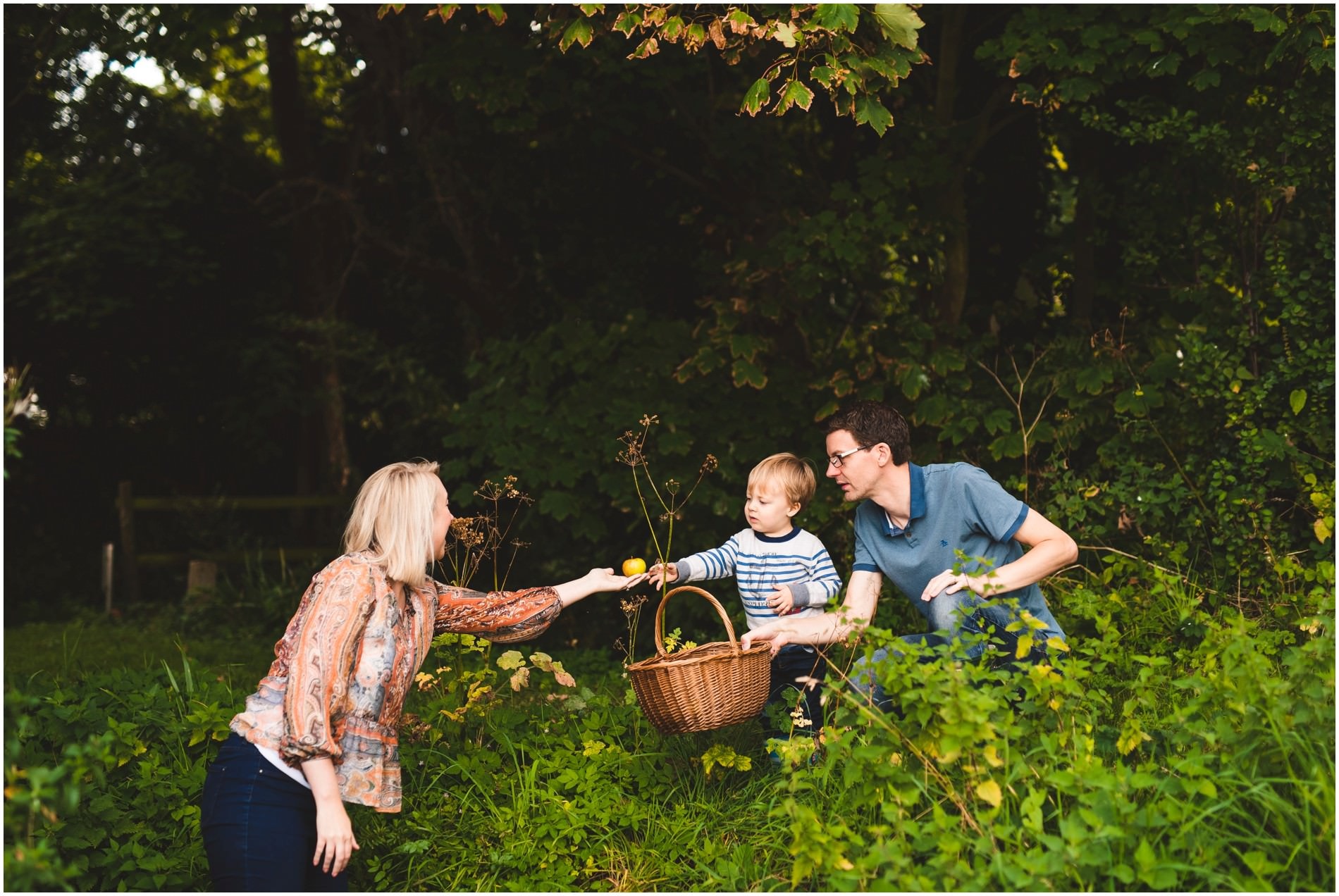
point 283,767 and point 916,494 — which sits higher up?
point 916,494

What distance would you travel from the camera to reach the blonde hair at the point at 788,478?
14.0 ft

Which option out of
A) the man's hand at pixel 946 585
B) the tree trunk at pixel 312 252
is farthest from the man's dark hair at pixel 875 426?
the tree trunk at pixel 312 252

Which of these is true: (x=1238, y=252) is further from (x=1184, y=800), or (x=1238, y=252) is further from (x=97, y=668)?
(x=97, y=668)

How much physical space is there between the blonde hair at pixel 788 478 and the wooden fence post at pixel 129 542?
9.03 metres

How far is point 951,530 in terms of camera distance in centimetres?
393

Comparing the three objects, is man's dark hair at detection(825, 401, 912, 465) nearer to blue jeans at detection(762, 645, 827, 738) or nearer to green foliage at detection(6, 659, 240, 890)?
blue jeans at detection(762, 645, 827, 738)

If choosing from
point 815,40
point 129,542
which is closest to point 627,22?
point 815,40

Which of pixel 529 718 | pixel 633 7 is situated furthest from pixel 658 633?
pixel 633 7

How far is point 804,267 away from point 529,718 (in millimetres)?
3086

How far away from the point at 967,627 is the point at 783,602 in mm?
659

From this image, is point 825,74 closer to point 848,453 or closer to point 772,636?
point 848,453

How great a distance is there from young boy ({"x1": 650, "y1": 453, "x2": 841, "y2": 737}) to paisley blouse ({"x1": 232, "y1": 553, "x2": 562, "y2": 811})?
3.87 feet

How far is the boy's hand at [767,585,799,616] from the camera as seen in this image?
158 inches

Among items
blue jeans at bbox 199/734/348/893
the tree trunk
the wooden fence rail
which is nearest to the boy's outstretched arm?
blue jeans at bbox 199/734/348/893
